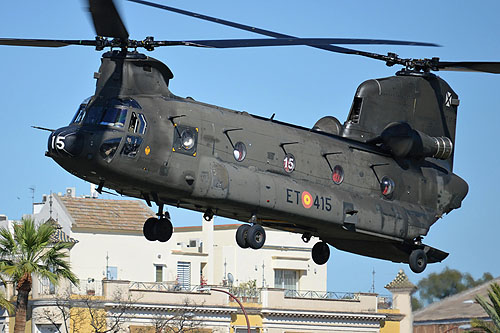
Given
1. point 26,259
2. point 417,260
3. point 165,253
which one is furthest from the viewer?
point 165,253

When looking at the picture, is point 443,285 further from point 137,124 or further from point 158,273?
point 137,124

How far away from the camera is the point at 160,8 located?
33562 millimetres

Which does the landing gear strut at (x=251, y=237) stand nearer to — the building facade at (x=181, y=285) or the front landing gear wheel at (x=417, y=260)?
the front landing gear wheel at (x=417, y=260)

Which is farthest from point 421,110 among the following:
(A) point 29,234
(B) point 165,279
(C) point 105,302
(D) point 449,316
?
(D) point 449,316

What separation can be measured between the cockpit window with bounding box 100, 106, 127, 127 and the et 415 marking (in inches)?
222

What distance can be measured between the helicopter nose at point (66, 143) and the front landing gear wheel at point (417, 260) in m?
12.5

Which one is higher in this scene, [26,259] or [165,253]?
[165,253]

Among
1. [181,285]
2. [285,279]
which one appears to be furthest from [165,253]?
[285,279]

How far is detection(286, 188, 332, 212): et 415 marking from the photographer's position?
127 ft

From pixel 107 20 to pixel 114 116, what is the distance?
2588 millimetres

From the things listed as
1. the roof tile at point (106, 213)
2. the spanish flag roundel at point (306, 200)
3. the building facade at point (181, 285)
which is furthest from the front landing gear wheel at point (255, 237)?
the roof tile at point (106, 213)

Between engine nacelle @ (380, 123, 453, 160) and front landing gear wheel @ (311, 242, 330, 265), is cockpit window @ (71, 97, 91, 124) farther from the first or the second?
engine nacelle @ (380, 123, 453, 160)

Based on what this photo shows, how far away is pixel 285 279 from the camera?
4040 inches

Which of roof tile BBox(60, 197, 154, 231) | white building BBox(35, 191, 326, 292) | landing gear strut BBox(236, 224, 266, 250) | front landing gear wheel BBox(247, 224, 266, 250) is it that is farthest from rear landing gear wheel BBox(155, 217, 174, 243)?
roof tile BBox(60, 197, 154, 231)
